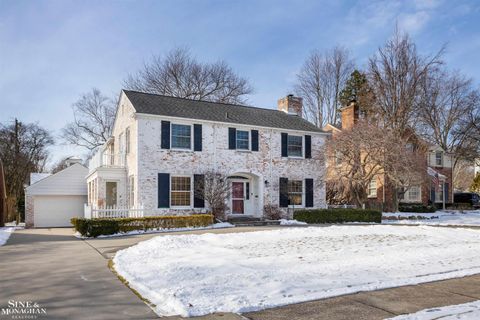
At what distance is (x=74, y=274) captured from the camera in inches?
295

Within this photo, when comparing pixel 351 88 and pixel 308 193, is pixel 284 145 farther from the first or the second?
pixel 351 88

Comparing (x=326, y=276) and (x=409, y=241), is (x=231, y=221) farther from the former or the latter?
(x=326, y=276)

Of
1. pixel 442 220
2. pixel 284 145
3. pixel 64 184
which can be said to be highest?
pixel 284 145

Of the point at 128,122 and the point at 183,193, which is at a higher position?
the point at 128,122

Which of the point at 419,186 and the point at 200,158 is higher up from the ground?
the point at 200,158

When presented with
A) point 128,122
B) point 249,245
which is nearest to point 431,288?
point 249,245

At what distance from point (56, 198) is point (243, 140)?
1237 cm

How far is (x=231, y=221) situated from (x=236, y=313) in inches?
620

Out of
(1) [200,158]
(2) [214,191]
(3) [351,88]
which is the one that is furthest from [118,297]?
(3) [351,88]

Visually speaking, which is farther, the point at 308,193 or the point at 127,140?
the point at 308,193

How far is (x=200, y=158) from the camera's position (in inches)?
813

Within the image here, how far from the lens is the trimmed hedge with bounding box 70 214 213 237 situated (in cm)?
1466
